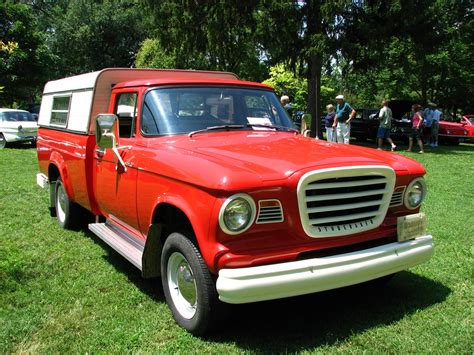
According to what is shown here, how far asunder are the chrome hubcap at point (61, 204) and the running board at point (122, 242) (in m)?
1.66

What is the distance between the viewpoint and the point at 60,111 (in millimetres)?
6637

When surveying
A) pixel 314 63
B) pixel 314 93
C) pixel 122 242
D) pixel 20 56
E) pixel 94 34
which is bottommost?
pixel 122 242

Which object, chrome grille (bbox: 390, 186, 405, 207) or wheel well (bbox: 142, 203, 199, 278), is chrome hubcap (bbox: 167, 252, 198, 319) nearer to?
wheel well (bbox: 142, 203, 199, 278)

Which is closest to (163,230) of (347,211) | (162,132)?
(162,132)

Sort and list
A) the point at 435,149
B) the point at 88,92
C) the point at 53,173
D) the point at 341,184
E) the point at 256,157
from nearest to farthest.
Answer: the point at 341,184, the point at 256,157, the point at 88,92, the point at 53,173, the point at 435,149

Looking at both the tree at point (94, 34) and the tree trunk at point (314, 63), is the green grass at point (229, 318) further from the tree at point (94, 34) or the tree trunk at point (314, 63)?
the tree at point (94, 34)

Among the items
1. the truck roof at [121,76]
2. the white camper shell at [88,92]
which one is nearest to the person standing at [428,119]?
the white camper shell at [88,92]

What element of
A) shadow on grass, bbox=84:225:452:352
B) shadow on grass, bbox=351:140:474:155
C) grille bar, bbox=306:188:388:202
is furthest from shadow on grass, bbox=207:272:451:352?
shadow on grass, bbox=351:140:474:155

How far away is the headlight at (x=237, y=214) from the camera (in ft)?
9.92

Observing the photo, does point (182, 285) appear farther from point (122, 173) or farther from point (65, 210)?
point (65, 210)

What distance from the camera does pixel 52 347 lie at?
11.1 feet

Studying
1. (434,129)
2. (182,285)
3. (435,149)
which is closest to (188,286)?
(182,285)

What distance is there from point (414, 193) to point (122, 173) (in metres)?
2.67

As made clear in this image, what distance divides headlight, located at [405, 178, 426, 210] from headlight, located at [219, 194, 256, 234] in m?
1.54
